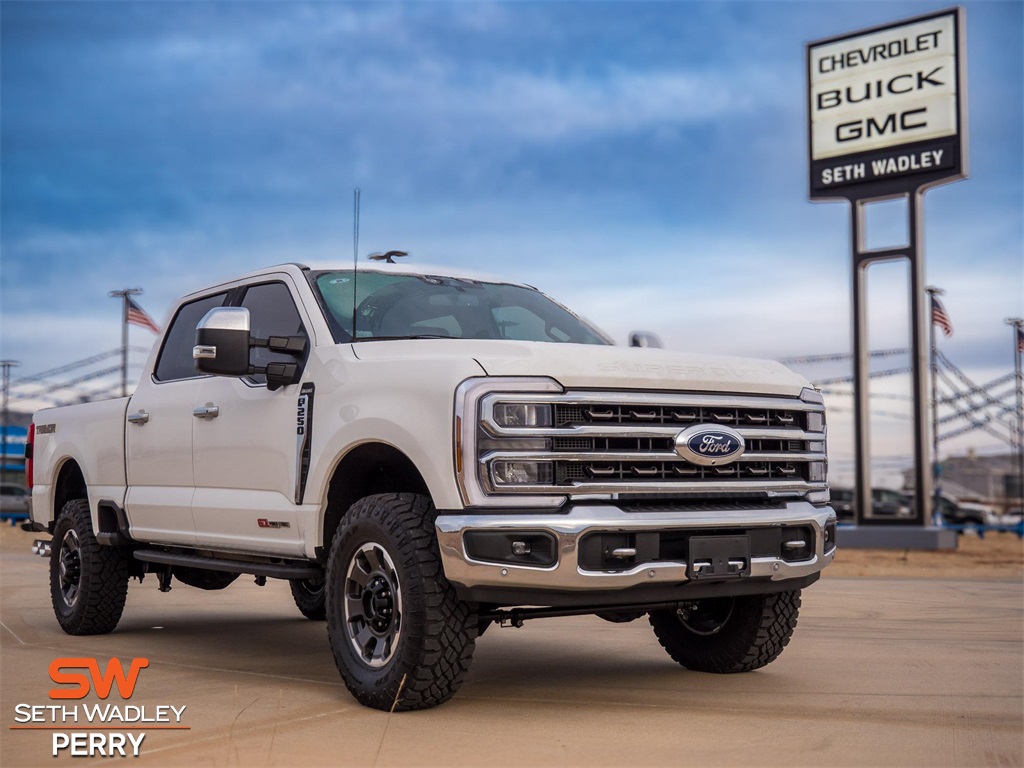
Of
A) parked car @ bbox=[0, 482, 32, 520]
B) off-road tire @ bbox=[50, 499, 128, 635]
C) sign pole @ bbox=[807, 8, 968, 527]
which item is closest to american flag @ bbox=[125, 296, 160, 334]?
parked car @ bbox=[0, 482, 32, 520]

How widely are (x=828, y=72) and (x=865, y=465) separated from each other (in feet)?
29.5

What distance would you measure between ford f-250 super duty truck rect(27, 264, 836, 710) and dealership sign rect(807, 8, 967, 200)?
834 inches

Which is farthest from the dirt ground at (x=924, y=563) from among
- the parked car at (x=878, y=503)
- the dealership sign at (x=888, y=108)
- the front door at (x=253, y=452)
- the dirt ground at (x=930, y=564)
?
the parked car at (x=878, y=503)

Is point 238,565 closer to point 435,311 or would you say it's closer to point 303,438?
point 303,438

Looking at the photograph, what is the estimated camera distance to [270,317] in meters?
7.06

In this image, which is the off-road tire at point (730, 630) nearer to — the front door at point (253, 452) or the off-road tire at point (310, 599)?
the front door at point (253, 452)

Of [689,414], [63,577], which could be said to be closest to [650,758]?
[689,414]

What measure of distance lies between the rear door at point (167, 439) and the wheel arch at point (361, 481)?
4.72ft

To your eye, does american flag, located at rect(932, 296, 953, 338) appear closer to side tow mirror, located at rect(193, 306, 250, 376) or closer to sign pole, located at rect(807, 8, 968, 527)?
sign pole, located at rect(807, 8, 968, 527)

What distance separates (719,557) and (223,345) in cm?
267

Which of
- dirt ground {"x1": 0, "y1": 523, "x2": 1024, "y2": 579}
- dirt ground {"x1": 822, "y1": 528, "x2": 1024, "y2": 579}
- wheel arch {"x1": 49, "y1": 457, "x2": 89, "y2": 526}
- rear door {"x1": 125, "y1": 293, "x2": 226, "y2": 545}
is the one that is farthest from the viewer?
dirt ground {"x1": 0, "y1": 523, "x2": 1024, "y2": 579}

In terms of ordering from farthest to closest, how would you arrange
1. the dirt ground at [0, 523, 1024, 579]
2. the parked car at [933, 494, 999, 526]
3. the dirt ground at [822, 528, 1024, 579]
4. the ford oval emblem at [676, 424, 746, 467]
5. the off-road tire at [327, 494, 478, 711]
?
the parked car at [933, 494, 999, 526] → the dirt ground at [0, 523, 1024, 579] → the dirt ground at [822, 528, 1024, 579] → the ford oval emblem at [676, 424, 746, 467] → the off-road tire at [327, 494, 478, 711]

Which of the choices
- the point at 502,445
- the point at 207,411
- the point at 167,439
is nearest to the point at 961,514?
the point at 167,439

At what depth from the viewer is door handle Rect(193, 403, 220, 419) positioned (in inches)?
275
